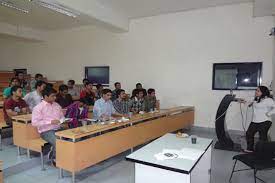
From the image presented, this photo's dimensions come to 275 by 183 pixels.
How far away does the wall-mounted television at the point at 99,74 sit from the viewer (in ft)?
25.4

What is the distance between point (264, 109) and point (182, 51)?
9.55 feet

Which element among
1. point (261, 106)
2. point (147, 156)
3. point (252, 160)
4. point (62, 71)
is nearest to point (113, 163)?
point (147, 156)

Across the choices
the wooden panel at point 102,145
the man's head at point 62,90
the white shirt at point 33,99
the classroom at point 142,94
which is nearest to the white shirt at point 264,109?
the classroom at point 142,94

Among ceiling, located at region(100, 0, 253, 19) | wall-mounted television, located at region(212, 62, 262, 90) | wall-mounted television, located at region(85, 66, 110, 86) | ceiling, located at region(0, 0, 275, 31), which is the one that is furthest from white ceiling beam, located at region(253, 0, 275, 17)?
wall-mounted television, located at region(85, 66, 110, 86)

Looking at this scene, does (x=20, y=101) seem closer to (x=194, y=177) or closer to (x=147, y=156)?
(x=147, y=156)

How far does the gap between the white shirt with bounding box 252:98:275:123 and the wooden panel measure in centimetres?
184

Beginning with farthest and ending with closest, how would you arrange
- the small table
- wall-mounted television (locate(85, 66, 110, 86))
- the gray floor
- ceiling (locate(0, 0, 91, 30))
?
1. wall-mounted television (locate(85, 66, 110, 86))
2. ceiling (locate(0, 0, 91, 30))
3. the gray floor
4. the small table

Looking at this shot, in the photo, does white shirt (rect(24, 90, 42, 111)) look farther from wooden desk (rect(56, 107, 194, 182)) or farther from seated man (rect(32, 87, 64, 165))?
wooden desk (rect(56, 107, 194, 182))

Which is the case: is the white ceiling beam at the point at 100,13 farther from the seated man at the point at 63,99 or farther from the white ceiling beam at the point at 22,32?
the white ceiling beam at the point at 22,32

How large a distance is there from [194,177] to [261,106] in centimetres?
254

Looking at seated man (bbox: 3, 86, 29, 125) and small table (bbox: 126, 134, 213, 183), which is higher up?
seated man (bbox: 3, 86, 29, 125)

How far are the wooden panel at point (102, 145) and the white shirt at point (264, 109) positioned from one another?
184 centimetres

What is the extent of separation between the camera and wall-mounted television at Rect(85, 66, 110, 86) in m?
7.76

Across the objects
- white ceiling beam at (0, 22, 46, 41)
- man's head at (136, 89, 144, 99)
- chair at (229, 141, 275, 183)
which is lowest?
chair at (229, 141, 275, 183)
